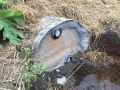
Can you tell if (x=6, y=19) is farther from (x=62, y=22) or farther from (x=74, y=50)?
(x=74, y=50)

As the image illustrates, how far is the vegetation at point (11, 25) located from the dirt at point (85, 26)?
0.09 metres

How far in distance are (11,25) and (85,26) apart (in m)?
1.16

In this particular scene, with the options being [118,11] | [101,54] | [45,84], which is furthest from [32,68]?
[118,11]

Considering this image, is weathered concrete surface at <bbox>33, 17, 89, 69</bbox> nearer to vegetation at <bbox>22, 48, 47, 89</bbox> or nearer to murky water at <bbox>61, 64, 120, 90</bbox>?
vegetation at <bbox>22, 48, 47, 89</bbox>

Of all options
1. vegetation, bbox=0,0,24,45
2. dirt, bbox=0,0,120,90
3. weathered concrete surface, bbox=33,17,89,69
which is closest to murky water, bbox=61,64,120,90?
dirt, bbox=0,0,120,90

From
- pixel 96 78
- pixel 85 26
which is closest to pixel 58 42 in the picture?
pixel 85 26

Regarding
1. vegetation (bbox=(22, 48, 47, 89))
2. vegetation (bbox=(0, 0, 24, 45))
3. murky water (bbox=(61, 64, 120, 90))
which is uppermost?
vegetation (bbox=(0, 0, 24, 45))

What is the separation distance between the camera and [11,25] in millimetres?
3734

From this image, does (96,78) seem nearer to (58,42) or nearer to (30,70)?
(58,42)

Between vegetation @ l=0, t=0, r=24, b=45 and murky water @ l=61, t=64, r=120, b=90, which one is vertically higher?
vegetation @ l=0, t=0, r=24, b=45

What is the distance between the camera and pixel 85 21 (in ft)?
14.9

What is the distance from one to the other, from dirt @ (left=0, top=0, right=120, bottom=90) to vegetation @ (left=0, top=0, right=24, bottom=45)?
9 cm

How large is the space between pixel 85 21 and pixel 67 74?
822mm

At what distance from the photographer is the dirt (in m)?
3.86
